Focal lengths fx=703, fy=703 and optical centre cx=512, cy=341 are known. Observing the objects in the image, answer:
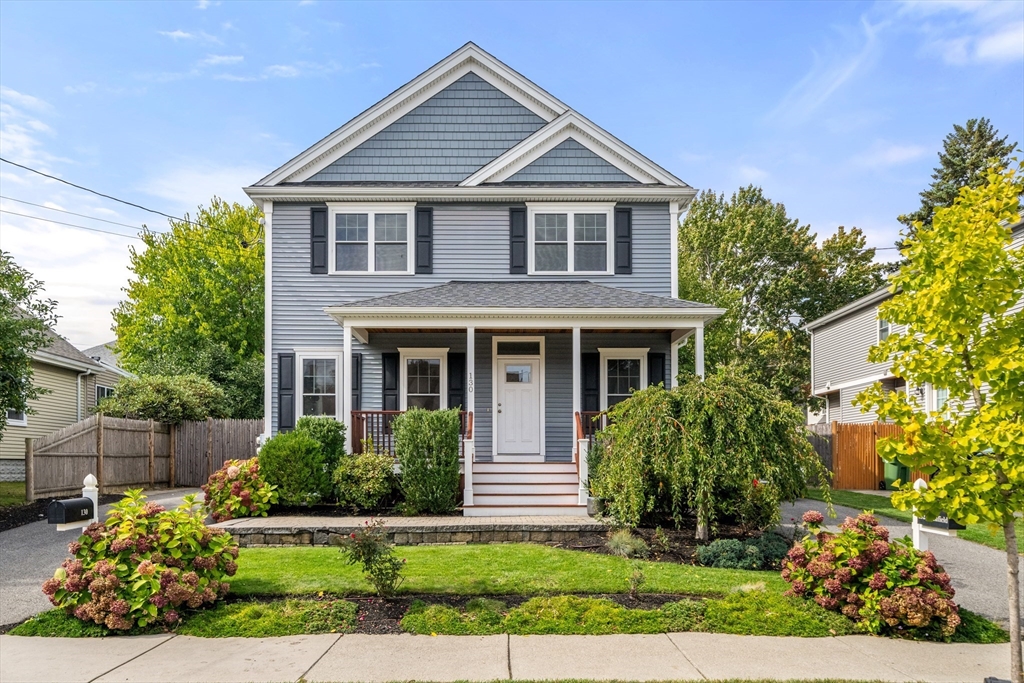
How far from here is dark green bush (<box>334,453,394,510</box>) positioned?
11.6m

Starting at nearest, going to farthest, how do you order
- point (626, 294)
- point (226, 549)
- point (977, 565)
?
point (226, 549)
point (977, 565)
point (626, 294)

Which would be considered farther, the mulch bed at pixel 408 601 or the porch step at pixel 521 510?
the porch step at pixel 521 510

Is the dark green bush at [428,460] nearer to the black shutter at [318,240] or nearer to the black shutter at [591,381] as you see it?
the black shutter at [591,381]

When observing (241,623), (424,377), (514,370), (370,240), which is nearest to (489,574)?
(241,623)

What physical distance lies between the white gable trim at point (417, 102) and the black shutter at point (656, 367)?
5.63 metres

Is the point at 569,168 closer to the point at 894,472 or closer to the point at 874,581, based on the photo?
the point at 874,581

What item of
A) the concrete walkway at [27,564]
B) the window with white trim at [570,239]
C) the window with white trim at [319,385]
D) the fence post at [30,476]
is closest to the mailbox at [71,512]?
the concrete walkway at [27,564]

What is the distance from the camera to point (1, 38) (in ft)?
42.9

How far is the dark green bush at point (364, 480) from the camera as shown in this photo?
11.6 m

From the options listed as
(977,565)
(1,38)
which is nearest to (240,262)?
(1,38)

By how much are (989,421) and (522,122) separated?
1242cm

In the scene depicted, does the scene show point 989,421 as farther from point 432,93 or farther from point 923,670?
point 432,93

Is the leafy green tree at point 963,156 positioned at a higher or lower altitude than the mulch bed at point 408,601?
higher

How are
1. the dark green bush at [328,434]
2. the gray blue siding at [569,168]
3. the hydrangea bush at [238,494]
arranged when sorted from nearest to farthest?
the hydrangea bush at [238,494]
the dark green bush at [328,434]
the gray blue siding at [569,168]
